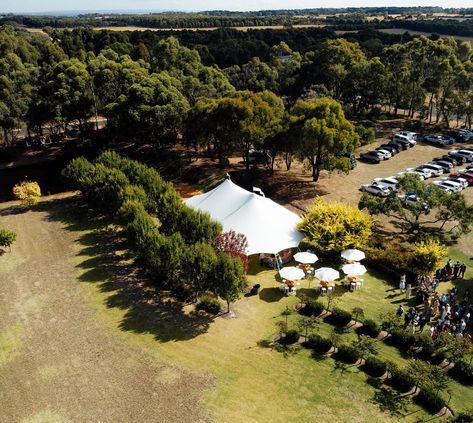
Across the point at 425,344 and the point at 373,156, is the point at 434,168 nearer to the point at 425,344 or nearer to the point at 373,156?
the point at 373,156

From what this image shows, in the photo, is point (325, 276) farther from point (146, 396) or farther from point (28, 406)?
point (28, 406)

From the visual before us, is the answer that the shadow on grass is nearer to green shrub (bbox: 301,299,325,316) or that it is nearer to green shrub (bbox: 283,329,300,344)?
green shrub (bbox: 283,329,300,344)

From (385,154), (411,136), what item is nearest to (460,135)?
(411,136)

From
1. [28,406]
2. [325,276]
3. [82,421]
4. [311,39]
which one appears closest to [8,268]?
[28,406]

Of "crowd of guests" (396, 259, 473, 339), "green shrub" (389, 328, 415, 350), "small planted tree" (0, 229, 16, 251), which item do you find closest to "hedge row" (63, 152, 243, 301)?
"small planted tree" (0, 229, 16, 251)

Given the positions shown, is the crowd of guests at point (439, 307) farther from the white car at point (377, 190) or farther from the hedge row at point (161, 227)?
the white car at point (377, 190)

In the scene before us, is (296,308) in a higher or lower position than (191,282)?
lower

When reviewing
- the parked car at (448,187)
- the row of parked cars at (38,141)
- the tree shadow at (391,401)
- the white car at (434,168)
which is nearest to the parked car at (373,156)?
the white car at (434,168)
